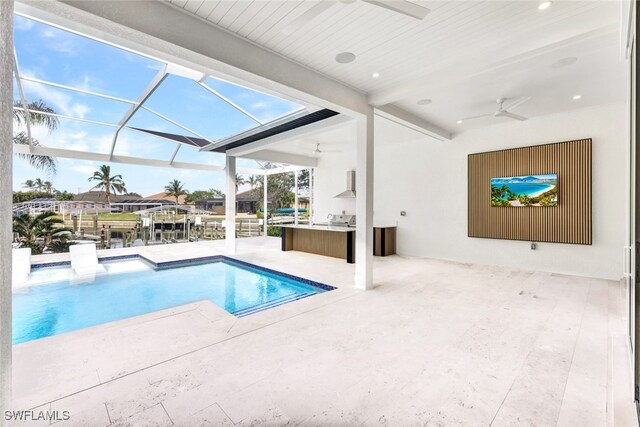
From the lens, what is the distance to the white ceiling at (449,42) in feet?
8.49

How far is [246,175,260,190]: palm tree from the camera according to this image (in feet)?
57.3

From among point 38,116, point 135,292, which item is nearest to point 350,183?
point 135,292

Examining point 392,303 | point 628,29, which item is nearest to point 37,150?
point 392,303

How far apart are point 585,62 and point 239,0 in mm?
4162

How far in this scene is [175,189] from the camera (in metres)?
13.1

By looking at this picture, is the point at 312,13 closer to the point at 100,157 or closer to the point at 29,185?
the point at 100,157

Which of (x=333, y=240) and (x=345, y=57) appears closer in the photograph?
(x=345, y=57)

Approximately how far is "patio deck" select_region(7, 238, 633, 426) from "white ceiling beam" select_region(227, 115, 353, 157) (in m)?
3.12

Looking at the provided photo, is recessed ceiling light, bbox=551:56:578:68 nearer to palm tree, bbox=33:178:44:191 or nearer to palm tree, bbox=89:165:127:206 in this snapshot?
palm tree, bbox=33:178:44:191

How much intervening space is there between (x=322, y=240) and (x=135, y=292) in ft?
14.4

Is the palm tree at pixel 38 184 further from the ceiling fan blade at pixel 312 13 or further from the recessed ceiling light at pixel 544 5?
the recessed ceiling light at pixel 544 5

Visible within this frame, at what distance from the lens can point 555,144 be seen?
5.48m

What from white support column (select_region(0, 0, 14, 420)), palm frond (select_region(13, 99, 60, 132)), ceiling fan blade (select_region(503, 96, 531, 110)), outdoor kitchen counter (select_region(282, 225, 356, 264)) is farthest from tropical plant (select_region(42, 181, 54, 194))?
ceiling fan blade (select_region(503, 96, 531, 110))

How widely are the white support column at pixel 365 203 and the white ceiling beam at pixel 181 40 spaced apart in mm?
1001
